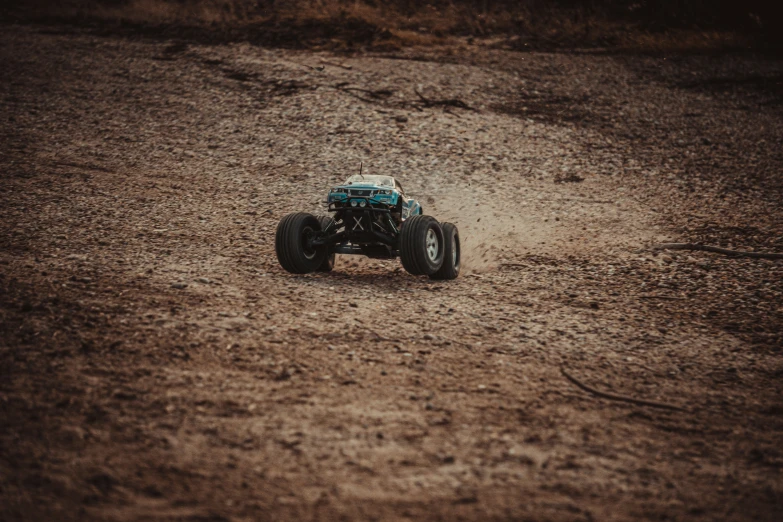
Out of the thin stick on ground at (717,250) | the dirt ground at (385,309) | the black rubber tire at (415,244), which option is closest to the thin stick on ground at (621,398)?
the dirt ground at (385,309)

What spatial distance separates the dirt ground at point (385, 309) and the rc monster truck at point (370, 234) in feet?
1.27

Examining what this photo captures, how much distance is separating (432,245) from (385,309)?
1.66 m

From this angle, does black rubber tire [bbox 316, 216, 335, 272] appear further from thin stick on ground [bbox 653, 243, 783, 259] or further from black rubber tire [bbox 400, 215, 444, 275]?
thin stick on ground [bbox 653, 243, 783, 259]

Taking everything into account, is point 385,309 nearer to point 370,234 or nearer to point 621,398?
point 370,234

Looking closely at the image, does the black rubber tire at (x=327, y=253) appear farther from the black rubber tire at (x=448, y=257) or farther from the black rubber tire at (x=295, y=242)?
the black rubber tire at (x=448, y=257)

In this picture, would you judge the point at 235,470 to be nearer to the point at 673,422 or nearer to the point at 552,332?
the point at 673,422

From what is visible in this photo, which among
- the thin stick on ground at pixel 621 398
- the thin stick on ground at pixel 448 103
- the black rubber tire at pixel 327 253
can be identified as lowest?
the thin stick on ground at pixel 621 398

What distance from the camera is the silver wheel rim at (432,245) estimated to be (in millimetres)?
10137

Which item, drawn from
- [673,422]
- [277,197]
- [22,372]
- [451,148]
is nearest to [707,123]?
[451,148]

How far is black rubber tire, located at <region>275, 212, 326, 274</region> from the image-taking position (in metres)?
9.83

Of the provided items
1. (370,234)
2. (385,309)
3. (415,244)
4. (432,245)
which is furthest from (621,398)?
(370,234)

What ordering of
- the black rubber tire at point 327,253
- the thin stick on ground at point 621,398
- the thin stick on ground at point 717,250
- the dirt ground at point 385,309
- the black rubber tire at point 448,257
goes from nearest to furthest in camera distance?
the dirt ground at point 385,309 < the thin stick on ground at point 621,398 < the black rubber tire at point 448,257 < the black rubber tire at point 327,253 < the thin stick on ground at point 717,250

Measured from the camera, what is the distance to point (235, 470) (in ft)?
17.3

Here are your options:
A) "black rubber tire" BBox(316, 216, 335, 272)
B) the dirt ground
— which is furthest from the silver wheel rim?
"black rubber tire" BBox(316, 216, 335, 272)
